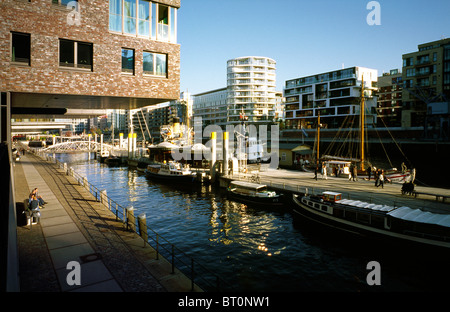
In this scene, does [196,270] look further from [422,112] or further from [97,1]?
[422,112]

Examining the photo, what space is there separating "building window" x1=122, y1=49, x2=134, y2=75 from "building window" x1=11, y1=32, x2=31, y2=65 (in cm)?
568

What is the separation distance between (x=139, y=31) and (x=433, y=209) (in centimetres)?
2623

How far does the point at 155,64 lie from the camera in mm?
22000

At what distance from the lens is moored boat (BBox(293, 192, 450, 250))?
56.1 ft

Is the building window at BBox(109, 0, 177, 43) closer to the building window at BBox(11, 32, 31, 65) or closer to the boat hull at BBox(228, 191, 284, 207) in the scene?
the building window at BBox(11, 32, 31, 65)

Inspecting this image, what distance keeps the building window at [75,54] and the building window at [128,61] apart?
2191 millimetres

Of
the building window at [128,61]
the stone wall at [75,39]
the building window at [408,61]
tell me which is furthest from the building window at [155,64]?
the building window at [408,61]

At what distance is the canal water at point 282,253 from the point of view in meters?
15.3

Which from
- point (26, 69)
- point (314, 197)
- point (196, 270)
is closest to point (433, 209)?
point (314, 197)

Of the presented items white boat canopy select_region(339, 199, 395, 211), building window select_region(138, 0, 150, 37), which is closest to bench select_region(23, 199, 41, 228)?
building window select_region(138, 0, 150, 37)

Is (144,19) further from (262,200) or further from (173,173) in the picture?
(173,173)

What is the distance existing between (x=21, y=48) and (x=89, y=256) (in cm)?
1375

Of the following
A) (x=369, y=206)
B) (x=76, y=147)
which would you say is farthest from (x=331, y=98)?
(x=76, y=147)

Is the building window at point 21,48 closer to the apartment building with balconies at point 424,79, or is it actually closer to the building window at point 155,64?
the building window at point 155,64
